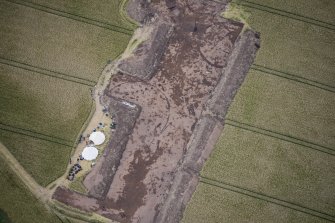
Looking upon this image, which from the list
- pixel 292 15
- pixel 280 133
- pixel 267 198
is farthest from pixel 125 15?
pixel 267 198

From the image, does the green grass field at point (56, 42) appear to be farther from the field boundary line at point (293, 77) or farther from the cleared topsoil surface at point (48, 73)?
the field boundary line at point (293, 77)

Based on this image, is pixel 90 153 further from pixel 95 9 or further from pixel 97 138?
pixel 95 9

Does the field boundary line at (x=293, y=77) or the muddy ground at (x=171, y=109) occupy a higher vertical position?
the field boundary line at (x=293, y=77)

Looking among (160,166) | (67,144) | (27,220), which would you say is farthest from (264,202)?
(27,220)

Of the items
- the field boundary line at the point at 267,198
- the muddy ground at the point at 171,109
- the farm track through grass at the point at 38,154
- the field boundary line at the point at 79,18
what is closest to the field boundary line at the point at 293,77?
the muddy ground at the point at 171,109

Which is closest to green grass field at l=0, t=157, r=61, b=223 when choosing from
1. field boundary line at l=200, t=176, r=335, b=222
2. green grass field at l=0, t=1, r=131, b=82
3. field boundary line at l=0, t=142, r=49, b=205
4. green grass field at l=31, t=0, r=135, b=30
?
field boundary line at l=0, t=142, r=49, b=205

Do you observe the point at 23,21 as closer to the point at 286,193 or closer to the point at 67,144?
the point at 67,144
